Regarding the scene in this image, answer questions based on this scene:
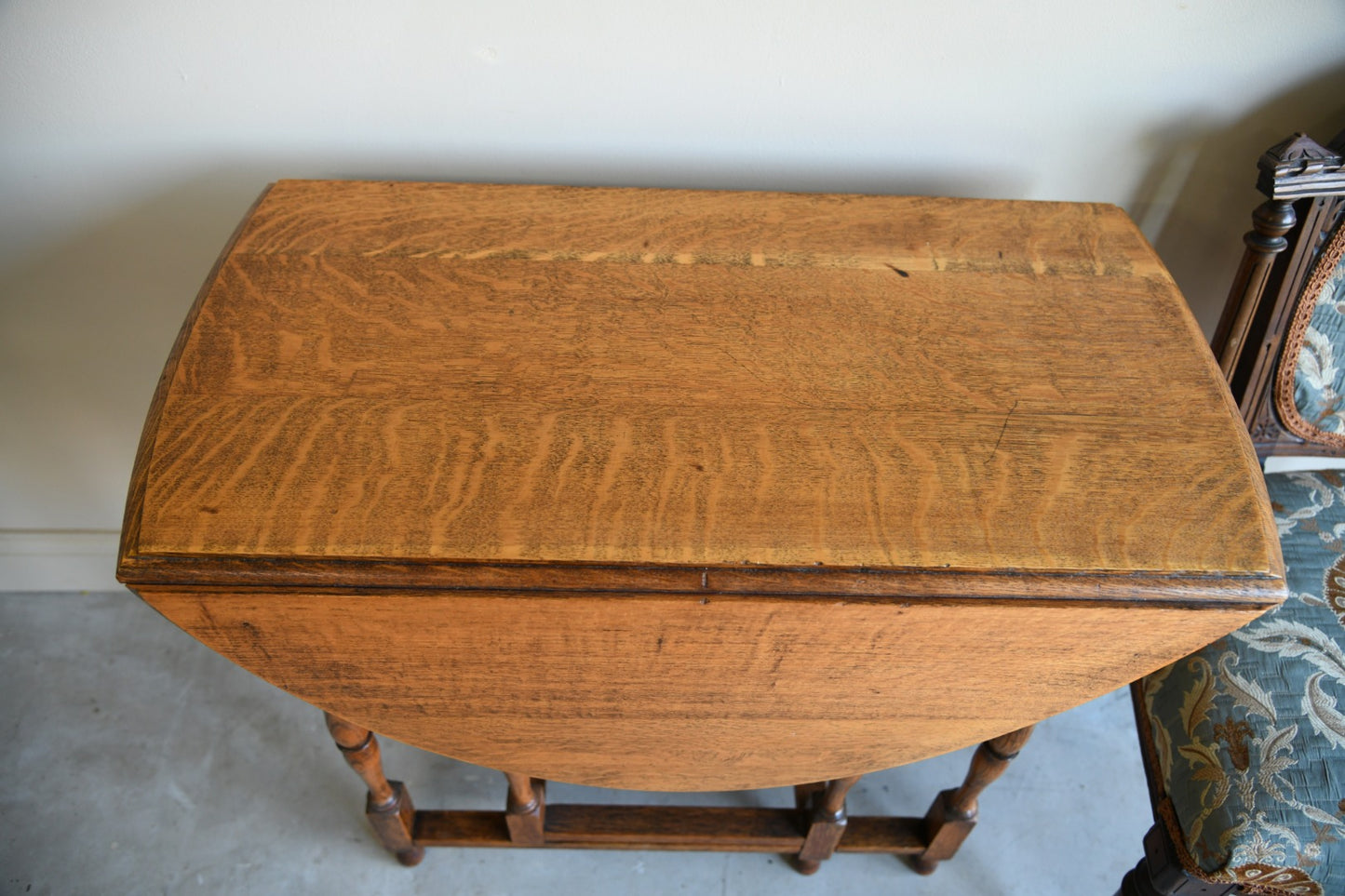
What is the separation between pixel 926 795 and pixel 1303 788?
594 millimetres

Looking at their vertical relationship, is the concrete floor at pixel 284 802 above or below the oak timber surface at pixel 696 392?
below

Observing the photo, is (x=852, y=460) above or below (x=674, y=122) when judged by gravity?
below

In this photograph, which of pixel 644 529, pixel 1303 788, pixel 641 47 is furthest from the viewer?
pixel 641 47

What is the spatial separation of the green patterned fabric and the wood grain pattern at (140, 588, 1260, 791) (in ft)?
1.54

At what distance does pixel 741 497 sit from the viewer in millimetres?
727

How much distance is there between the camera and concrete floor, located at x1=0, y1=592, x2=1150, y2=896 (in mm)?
1280

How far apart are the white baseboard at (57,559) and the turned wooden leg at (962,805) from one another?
135cm

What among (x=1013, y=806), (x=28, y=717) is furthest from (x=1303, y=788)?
(x=28, y=717)

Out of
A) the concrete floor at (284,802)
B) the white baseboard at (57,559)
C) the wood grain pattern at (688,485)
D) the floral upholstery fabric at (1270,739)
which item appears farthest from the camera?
the white baseboard at (57,559)

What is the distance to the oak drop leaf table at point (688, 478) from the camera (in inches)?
27.6

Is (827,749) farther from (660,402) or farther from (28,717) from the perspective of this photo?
(28,717)

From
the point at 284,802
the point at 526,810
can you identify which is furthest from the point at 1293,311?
the point at 284,802

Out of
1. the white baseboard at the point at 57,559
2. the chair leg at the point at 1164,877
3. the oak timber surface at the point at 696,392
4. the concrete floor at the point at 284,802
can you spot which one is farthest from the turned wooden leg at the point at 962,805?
the white baseboard at the point at 57,559

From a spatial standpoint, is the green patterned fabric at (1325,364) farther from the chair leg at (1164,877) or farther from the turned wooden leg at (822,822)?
the turned wooden leg at (822,822)
